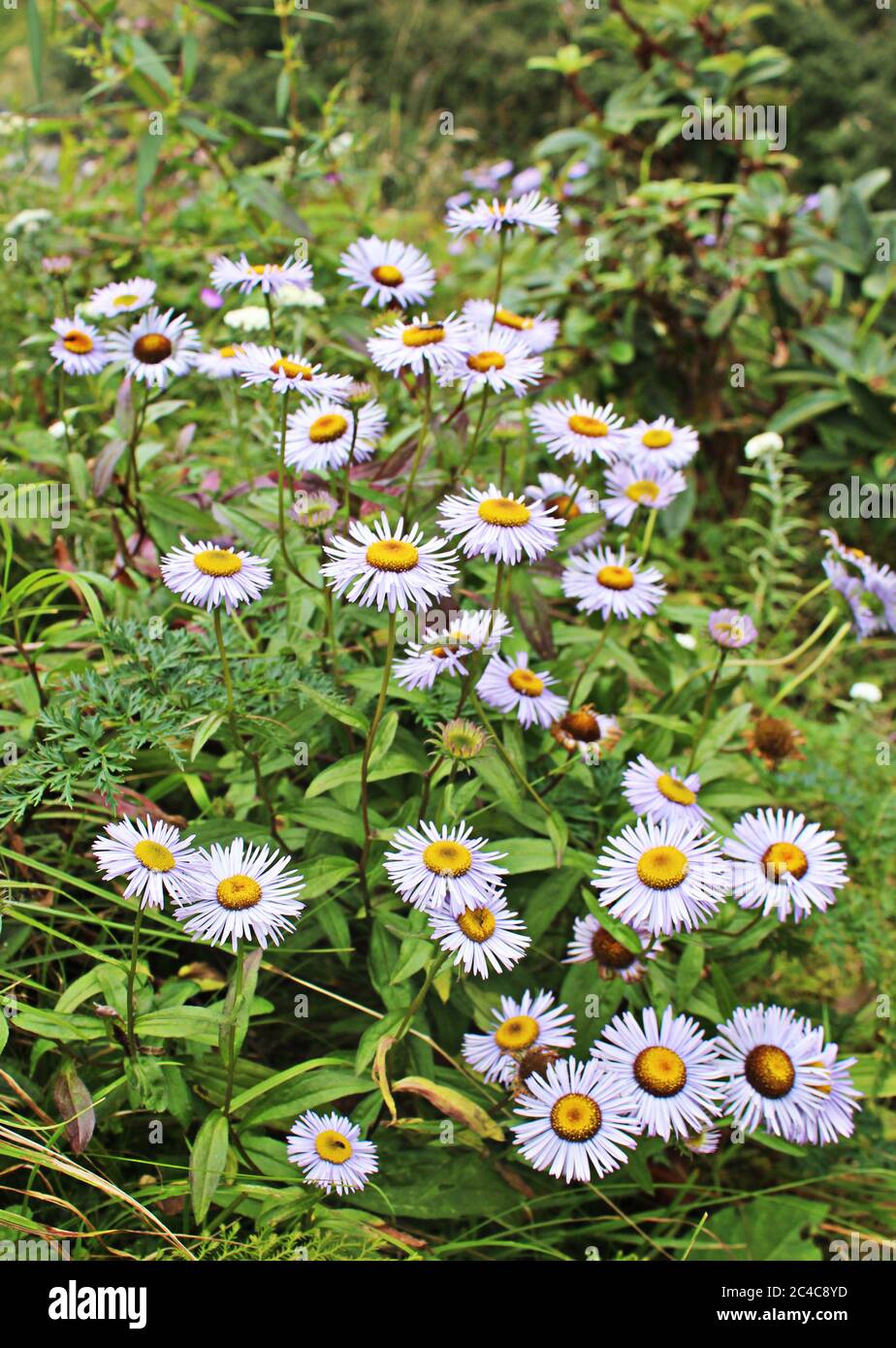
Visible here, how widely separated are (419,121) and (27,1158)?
653cm

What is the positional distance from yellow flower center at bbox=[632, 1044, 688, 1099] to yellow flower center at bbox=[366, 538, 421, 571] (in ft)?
2.16

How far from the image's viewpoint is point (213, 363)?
1.85 meters

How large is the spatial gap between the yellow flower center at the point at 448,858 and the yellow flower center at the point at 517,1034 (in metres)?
0.29

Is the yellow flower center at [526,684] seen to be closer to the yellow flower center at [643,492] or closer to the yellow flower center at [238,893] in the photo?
the yellow flower center at [643,492]

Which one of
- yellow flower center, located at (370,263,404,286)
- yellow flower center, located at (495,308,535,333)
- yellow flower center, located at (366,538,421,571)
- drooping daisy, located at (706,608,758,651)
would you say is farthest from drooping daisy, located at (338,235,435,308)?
drooping daisy, located at (706,608,758,651)

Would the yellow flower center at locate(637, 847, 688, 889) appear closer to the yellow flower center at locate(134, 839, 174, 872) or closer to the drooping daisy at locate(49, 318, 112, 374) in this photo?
the yellow flower center at locate(134, 839, 174, 872)

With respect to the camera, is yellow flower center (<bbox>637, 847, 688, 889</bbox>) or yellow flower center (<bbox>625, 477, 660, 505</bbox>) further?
yellow flower center (<bbox>625, 477, 660, 505</bbox>)

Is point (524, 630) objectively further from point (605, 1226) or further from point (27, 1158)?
point (27, 1158)

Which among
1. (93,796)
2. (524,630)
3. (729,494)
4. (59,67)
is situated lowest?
(93,796)

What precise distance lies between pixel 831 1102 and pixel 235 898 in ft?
2.67

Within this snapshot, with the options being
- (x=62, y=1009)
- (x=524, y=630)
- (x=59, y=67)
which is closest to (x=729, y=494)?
(x=524, y=630)

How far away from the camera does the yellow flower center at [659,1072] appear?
1.38 meters

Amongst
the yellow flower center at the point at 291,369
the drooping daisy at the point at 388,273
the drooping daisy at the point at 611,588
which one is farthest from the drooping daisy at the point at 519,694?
the drooping daisy at the point at 388,273

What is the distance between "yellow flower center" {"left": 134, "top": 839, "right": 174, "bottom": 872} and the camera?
4.09 ft
